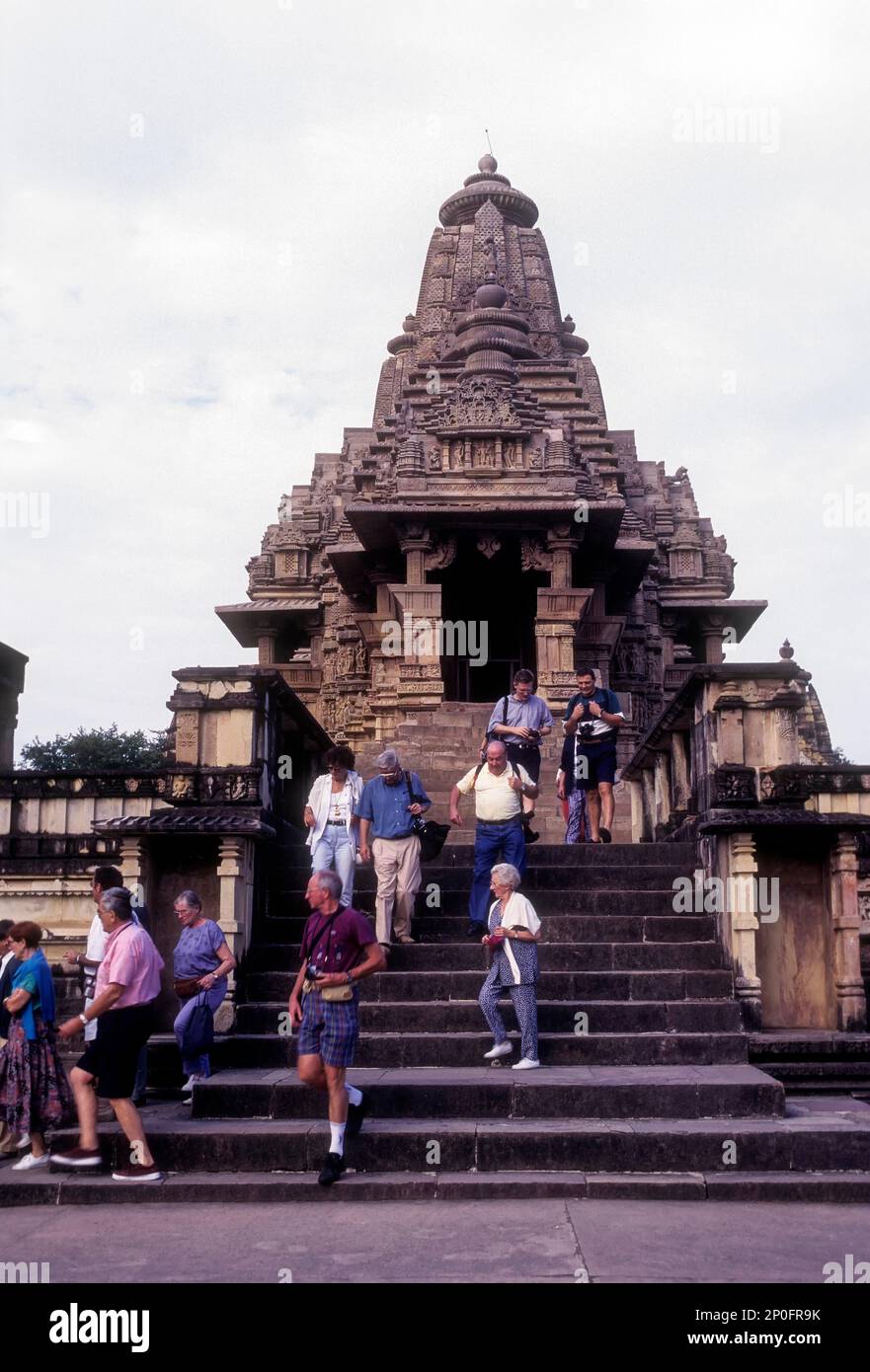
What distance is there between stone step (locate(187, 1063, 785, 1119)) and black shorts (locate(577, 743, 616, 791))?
424cm

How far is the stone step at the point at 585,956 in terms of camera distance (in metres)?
9.35

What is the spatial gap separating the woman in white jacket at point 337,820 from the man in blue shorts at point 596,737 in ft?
8.80

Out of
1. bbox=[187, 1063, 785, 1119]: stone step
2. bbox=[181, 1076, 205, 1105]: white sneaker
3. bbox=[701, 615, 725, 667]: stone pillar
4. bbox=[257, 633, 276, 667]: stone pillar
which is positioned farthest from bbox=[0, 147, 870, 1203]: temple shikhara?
bbox=[257, 633, 276, 667]: stone pillar

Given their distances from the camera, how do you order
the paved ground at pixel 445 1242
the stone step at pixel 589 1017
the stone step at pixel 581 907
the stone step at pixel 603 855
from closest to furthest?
the paved ground at pixel 445 1242 < the stone step at pixel 589 1017 < the stone step at pixel 581 907 < the stone step at pixel 603 855

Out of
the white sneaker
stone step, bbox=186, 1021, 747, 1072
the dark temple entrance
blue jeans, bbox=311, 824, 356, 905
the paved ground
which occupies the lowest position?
the paved ground

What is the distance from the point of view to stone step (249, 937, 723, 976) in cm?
935

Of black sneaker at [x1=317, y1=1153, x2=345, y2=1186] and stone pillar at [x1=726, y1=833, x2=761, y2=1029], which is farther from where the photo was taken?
stone pillar at [x1=726, y1=833, x2=761, y2=1029]

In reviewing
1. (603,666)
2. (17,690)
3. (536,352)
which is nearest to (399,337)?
(536,352)

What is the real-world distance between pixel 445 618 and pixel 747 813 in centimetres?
1477

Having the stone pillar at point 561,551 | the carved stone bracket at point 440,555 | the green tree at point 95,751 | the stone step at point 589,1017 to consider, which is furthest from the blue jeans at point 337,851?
the green tree at point 95,751

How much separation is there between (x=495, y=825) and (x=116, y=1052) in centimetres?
343

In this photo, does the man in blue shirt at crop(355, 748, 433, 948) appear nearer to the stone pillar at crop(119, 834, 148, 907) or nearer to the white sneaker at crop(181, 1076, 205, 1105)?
the stone pillar at crop(119, 834, 148, 907)

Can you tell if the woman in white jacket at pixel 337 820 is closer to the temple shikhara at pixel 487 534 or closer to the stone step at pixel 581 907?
the stone step at pixel 581 907

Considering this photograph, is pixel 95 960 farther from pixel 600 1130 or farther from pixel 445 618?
pixel 445 618
